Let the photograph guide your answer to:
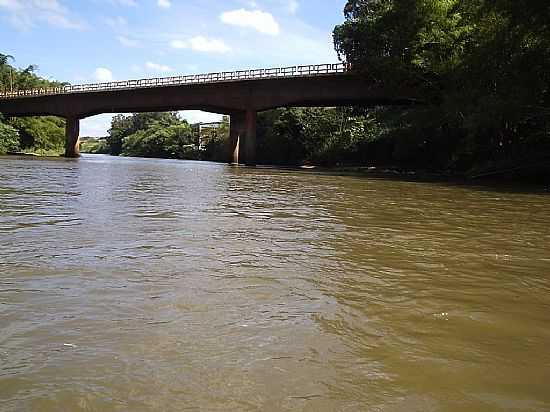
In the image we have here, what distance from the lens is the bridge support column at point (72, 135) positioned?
65.6 m

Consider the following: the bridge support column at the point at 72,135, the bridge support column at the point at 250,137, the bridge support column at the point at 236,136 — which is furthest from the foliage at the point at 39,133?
the bridge support column at the point at 250,137

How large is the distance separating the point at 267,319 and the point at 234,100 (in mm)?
51096

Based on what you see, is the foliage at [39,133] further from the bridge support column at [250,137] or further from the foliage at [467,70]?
the foliage at [467,70]

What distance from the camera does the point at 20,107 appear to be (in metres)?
68.8

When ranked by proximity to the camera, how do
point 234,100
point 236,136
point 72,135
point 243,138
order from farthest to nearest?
point 72,135 → point 236,136 → point 243,138 → point 234,100

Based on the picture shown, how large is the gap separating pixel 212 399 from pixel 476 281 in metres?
4.03

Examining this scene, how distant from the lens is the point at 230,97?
54156 millimetres

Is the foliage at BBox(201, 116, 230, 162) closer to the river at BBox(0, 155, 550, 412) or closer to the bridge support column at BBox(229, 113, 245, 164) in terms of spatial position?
the bridge support column at BBox(229, 113, 245, 164)

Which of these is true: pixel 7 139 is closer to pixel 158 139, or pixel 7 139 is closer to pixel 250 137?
pixel 250 137

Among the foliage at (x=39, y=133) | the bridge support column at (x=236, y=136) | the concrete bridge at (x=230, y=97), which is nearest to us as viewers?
the concrete bridge at (x=230, y=97)

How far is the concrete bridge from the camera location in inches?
1849

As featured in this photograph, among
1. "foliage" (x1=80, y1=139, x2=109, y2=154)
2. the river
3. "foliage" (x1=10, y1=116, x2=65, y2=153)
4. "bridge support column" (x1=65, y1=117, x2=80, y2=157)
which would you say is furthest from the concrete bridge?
"foliage" (x1=80, y1=139, x2=109, y2=154)

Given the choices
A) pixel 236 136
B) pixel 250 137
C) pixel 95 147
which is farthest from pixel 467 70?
pixel 95 147

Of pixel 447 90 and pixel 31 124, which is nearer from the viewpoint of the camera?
pixel 447 90
